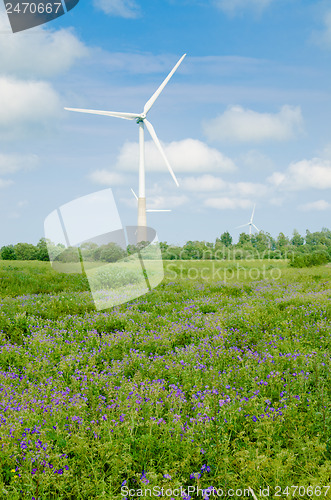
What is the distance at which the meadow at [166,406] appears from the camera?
12.5 feet

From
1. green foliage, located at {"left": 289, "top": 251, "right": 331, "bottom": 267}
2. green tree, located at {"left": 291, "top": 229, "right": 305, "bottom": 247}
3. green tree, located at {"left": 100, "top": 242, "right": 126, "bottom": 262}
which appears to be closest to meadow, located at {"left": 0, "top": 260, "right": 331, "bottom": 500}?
green tree, located at {"left": 100, "top": 242, "right": 126, "bottom": 262}

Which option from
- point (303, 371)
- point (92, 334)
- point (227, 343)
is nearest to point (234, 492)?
point (303, 371)

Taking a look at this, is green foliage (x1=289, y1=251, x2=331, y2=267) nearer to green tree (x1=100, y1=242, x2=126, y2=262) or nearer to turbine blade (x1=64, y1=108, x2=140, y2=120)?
green tree (x1=100, y1=242, x2=126, y2=262)

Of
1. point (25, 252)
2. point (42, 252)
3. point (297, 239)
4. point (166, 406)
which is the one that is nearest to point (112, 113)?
point (42, 252)

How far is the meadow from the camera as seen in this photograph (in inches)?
151

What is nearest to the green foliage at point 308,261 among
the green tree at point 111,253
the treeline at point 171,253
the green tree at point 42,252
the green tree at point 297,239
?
the treeline at point 171,253

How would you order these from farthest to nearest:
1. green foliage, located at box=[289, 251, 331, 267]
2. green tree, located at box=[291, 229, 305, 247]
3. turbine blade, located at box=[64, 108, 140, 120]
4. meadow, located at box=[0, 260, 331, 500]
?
green tree, located at box=[291, 229, 305, 247] < turbine blade, located at box=[64, 108, 140, 120] < green foliage, located at box=[289, 251, 331, 267] < meadow, located at box=[0, 260, 331, 500]

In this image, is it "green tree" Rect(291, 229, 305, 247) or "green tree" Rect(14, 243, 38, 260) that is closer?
"green tree" Rect(14, 243, 38, 260)

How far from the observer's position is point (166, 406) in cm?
521

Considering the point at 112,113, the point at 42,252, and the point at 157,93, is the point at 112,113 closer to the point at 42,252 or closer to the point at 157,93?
the point at 157,93

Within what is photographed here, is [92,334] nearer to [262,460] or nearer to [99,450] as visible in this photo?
[99,450]

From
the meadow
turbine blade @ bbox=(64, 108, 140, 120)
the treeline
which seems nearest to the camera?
the meadow

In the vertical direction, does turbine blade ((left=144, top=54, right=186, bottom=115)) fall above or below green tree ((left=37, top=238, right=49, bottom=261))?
above

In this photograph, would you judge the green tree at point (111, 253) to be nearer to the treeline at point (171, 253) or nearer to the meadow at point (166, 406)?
the treeline at point (171, 253)
